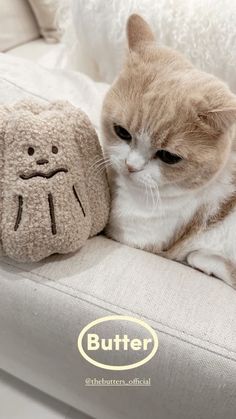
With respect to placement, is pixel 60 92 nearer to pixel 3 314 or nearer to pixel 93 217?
pixel 93 217

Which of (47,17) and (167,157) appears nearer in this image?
(167,157)

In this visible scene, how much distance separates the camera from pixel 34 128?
25.6 inches

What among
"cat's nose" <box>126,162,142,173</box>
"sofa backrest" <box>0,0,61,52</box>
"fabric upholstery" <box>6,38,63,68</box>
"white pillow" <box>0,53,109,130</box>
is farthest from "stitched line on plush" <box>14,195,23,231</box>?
"sofa backrest" <box>0,0,61,52</box>

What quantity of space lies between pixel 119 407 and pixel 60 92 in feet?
2.13

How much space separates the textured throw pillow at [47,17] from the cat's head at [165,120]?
2.76ft

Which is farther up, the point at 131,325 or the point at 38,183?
the point at 38,183

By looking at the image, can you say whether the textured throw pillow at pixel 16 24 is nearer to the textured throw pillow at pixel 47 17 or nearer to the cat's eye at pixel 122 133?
the textured throw pillow at pixel 47 17

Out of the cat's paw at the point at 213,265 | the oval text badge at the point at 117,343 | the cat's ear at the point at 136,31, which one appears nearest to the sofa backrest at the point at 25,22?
the cat's ear at the point at 136,31

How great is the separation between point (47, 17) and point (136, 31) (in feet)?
2.90

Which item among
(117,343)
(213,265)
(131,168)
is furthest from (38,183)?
(213,265)

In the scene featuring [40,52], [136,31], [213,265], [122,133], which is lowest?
[213,265]

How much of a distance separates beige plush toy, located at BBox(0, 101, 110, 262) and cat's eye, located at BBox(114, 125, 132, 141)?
0.07m

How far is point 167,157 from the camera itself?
69cm

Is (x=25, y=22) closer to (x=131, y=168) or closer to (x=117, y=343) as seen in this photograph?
(x=131, y=168)
